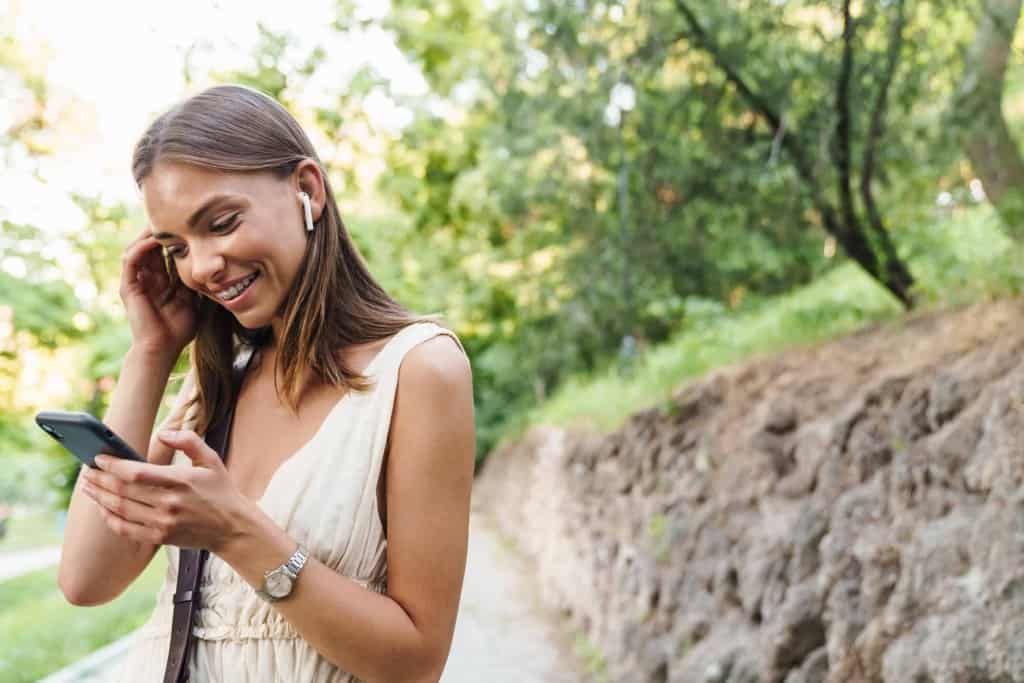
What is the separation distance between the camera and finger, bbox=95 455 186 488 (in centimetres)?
145

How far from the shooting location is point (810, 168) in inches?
286

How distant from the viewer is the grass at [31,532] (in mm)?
32312

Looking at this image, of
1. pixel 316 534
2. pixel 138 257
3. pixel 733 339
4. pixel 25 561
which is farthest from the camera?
pixel 25 561

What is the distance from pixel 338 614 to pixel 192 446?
0.36 meters

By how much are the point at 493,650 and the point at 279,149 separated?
8.55m

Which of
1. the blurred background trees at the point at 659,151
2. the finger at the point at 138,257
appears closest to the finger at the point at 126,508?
the finger at the point at 138,257

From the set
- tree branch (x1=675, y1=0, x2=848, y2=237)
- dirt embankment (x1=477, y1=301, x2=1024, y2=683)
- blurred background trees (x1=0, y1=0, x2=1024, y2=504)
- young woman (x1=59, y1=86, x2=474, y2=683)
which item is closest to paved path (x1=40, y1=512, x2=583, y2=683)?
dirt embankment (x1=477, y1=301, x2=1024, y2=683)

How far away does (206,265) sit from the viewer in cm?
178

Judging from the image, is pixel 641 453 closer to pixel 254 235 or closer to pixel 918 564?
pixel 918 564

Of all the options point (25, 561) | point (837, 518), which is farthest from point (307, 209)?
point (25, 561)

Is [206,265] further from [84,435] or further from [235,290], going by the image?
[84,435]

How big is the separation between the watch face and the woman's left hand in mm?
92

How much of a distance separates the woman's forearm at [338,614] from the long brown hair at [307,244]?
0.35m

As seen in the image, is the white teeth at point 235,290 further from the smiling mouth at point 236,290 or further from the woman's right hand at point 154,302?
the woman's right hand at point 154,302
